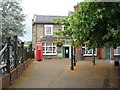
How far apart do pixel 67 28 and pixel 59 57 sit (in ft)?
101

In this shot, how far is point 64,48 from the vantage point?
153 feet

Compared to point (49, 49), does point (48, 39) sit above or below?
above

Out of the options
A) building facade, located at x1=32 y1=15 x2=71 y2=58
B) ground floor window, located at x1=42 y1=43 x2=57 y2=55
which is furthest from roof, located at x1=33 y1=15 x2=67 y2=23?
ground floor window, located at x1=42 y1=43 x2=57 y2=55

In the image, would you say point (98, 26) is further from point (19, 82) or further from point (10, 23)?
point (10, 23)

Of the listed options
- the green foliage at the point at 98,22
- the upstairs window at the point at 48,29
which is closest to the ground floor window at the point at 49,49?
the upstairs window at the point at 48,29

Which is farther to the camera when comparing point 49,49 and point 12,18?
point 49,49

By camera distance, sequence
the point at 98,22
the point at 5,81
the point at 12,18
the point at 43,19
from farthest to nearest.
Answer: the point at 43,19
the point at 12,18
the point at 5,81
the point at 98,22

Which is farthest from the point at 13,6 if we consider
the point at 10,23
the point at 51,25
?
the point at 51,25

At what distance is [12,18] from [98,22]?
25.3 meters

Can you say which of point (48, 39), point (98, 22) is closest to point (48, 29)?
point (48, 39)

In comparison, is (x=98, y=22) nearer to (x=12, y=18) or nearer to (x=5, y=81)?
(x=5, y=81)

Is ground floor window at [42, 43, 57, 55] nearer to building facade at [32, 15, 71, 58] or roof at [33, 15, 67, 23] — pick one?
building facade at [32, 15, 71, 58]

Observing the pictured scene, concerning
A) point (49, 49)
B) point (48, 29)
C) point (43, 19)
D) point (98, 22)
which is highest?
point (43, 19)

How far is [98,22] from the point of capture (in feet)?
Result: 39.8
